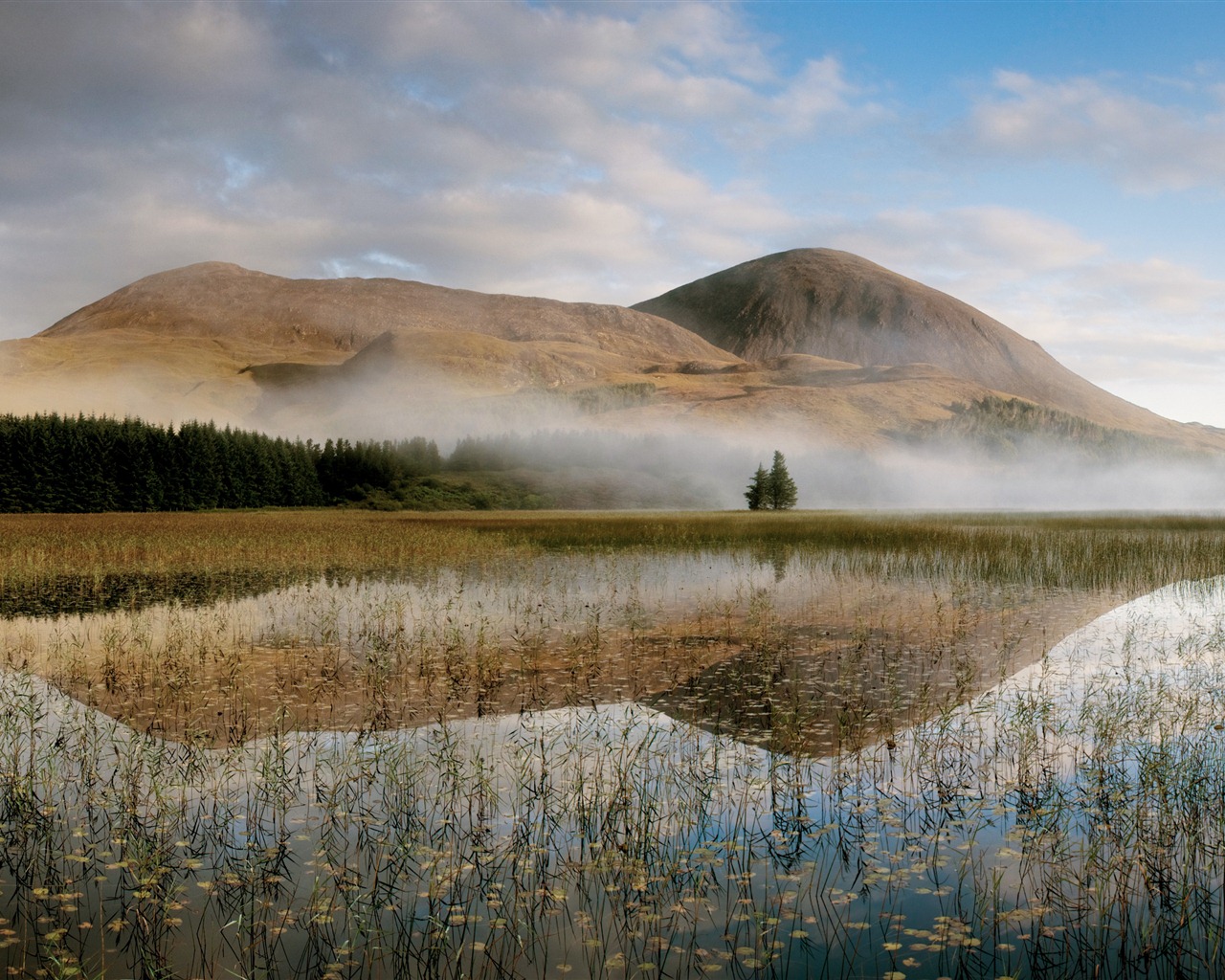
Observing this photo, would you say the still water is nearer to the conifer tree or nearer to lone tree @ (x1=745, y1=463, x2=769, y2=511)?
lone tree @ (x1=745, y1=463, x2=769, y2=511)

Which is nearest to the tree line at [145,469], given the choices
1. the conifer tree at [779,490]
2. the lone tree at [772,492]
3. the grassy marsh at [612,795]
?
the lone tree at [772,492]

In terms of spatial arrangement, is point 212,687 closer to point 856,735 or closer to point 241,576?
point 856,735

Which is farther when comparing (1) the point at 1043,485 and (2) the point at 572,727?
(1) the point at 1043,485

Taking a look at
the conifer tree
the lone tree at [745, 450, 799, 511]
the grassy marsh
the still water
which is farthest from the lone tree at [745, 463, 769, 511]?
the still water

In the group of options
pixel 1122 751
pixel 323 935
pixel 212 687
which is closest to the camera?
pixel 323 935

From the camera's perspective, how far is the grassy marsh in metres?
6.75

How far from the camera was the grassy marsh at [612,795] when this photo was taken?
6.75m

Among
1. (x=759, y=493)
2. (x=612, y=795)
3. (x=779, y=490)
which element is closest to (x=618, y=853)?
(x=612, y=795)

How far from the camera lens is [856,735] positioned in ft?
38.8

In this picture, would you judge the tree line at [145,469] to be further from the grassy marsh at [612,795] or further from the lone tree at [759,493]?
the grassy marsh at [612,795]

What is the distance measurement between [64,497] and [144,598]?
90385mm

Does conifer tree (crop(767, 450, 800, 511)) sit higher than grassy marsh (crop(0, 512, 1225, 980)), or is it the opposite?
conifer tree (crop(767, 450, 800, 511))

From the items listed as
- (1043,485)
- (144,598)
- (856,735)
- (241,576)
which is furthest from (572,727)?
(1043,485)

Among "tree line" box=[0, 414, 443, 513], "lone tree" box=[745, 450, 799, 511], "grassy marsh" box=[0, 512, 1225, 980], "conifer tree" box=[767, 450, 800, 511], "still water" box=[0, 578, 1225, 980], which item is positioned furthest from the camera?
"conifer tree" box=[767, 450, 800, 511]
